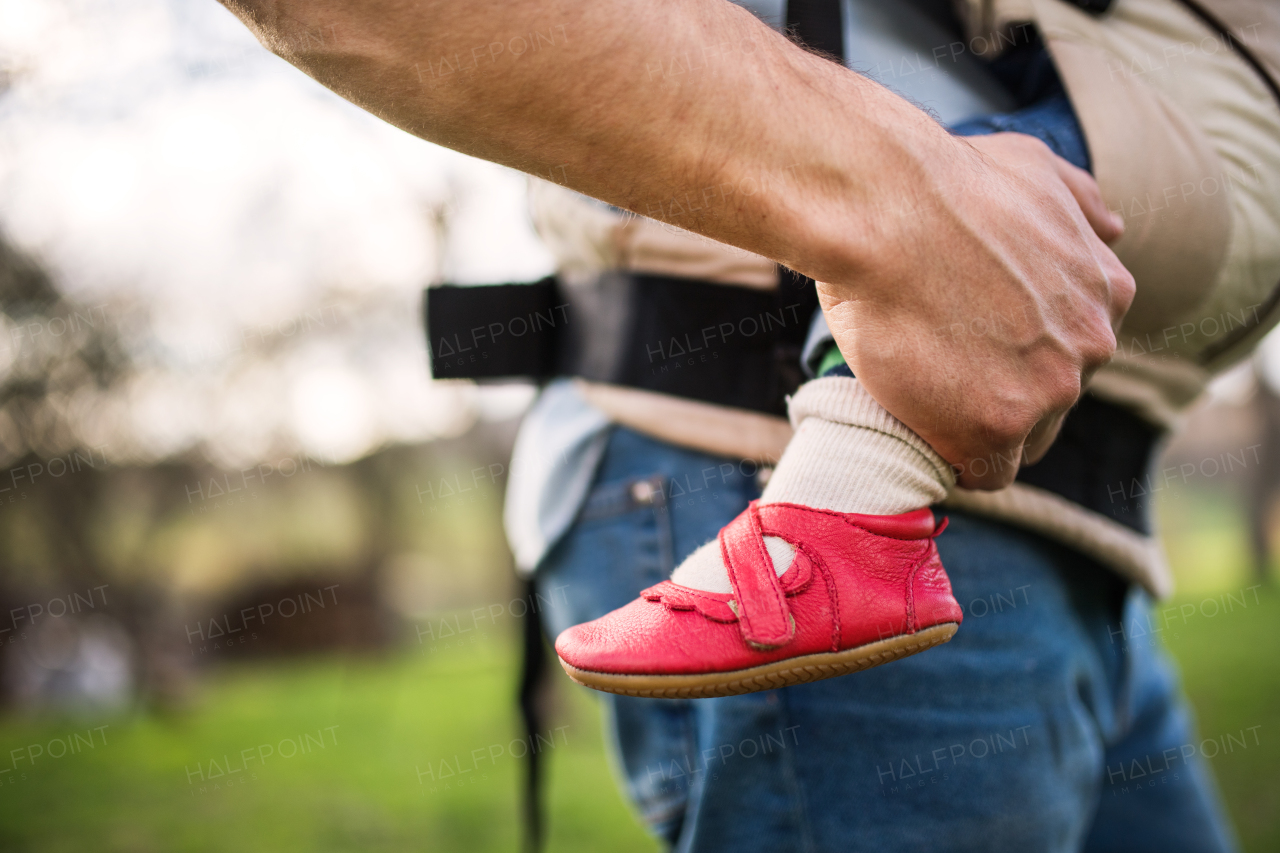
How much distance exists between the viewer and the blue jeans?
0.86 m

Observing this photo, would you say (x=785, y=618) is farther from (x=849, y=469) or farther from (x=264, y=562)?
(x=264, y=562)

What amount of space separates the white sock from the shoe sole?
9 centimetres

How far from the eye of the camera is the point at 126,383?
9930 millimetres

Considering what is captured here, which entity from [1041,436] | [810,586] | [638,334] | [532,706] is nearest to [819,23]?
[638,334]

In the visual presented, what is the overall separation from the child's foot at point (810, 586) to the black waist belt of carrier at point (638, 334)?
0.14m

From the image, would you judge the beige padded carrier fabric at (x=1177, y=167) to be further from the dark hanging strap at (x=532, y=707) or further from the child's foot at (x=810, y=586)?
the dark hanging strap at (x=532, y=707)

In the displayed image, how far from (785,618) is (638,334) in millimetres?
475

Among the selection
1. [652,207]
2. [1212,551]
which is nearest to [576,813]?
[652,207]

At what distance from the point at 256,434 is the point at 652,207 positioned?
41.1 ft

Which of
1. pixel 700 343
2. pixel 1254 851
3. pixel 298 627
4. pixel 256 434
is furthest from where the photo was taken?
pixel 298 627

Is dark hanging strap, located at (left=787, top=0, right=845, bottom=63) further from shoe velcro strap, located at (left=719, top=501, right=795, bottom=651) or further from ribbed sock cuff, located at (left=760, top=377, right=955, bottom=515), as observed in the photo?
shoe velcro strap, located at (left=719, top=501, right=795, bottom=651)

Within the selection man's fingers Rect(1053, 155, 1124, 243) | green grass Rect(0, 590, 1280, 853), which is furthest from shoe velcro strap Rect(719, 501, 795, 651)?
green grass Rect(0, 590, 1280, 853)

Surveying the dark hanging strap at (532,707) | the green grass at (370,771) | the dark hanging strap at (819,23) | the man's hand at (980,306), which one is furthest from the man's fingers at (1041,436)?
the green grass at (370,771)

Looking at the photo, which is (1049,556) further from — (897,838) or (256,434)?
(256,434)
